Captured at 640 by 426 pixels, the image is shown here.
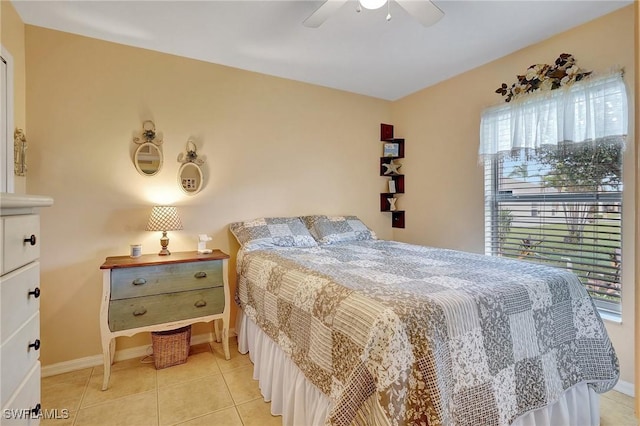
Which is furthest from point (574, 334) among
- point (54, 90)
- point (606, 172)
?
point (54, 90)

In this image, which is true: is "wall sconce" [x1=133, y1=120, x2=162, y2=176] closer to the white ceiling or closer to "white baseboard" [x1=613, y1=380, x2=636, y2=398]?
the white ceiling

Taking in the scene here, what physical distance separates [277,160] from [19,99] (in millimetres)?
1924

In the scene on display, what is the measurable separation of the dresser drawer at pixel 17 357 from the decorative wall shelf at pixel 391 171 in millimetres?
3301

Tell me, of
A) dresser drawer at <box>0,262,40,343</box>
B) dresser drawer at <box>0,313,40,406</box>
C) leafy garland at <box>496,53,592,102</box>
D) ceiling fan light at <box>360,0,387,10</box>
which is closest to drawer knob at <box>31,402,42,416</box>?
dresser drawer at <box>0,313,40,406</box>

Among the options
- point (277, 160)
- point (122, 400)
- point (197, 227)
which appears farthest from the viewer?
point (277, 160)

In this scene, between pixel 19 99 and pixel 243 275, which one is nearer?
pixel 19 99

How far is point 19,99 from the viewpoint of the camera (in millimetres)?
2033

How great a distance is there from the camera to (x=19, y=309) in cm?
93

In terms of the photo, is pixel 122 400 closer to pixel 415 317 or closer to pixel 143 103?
pixel 415 317

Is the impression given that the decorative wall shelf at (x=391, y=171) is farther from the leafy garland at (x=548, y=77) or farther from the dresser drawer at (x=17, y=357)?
the dresser drawer at (x=17, y=357)

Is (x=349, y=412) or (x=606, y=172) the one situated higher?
(x=606, y=172)

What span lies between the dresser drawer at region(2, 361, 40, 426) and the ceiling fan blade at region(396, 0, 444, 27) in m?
2.34

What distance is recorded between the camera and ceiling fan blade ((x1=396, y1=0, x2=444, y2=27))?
5.53ft

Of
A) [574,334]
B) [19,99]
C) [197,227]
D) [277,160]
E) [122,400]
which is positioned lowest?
[122,400]
